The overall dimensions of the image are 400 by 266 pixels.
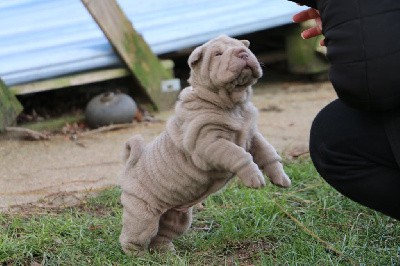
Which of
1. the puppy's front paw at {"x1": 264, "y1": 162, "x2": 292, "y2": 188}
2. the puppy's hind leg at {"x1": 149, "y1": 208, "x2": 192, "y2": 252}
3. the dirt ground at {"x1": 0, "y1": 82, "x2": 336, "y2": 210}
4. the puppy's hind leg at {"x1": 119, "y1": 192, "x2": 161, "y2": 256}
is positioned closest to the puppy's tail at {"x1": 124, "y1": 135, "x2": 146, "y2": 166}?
the puppy's hind leg at {"x1": 119, "y1": 192, "x2": 161, "y2": 256}

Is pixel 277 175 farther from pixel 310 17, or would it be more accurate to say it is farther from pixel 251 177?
pixel 310 17

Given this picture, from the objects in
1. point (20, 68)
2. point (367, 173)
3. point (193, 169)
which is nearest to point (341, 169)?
point (367, 173)

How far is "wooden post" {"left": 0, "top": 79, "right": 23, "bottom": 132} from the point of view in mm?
5340

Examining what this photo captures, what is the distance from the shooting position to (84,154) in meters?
4.99

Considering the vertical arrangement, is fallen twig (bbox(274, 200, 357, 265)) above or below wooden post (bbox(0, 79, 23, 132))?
above

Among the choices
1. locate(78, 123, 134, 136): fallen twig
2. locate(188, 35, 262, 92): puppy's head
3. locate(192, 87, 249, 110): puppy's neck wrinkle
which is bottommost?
locate(78, 123, 134, 136): fallen twig

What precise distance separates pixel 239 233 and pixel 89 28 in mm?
3020

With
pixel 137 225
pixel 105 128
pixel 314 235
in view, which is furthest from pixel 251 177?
pixel 105 128

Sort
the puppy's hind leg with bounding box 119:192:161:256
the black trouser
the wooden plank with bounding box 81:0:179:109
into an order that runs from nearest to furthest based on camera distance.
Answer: the black trouser, the puppy's hind leg with bounding box 119:192:161:256, the wooden plank with bounding box 81:0:179:109

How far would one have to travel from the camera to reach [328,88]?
6.66 metres

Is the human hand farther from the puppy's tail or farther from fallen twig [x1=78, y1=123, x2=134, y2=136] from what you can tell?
fallen twig [x1=78, y1=123, x2=134, y2=136]

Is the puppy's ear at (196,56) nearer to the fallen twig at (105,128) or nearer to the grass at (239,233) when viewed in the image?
the grass at (239,233)

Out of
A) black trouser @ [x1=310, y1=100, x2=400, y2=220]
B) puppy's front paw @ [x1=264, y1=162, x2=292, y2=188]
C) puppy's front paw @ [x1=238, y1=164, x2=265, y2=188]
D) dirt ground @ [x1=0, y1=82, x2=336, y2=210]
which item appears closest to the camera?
black trouser @ [x1=310, y1=100, x2=400, y2=220]

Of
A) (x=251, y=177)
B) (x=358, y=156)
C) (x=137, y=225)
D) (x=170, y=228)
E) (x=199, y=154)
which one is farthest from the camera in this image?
(x=170, y=228)
